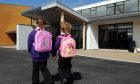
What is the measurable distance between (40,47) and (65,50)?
758mm

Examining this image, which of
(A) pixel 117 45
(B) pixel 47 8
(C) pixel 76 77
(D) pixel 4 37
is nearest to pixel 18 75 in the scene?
(C) pixel 76 77

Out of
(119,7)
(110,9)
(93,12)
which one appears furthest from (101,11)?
(119,7)

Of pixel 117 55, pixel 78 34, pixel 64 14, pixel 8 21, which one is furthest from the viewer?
pixel 8 21

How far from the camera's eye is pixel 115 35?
96.2 feet

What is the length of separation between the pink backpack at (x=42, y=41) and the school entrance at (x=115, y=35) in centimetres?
2090

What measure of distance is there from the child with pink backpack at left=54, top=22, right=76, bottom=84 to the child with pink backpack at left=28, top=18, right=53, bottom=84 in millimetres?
431

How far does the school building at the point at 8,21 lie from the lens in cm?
4412

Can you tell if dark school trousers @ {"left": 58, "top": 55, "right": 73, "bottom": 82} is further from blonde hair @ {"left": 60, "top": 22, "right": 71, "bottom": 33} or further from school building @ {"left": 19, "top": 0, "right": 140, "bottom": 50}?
school building @ {"left": 19, "top": 0, "right": 140, "bottom": 50}

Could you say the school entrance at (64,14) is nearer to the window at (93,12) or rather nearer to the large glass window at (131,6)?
the window at (93,12)

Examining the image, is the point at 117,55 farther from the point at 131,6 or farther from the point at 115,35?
the point at 131,6

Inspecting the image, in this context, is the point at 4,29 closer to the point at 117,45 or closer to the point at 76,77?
the point at 117,45

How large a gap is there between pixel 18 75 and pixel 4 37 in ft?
120

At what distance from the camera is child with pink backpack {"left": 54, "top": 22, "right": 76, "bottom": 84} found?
723 centimetres

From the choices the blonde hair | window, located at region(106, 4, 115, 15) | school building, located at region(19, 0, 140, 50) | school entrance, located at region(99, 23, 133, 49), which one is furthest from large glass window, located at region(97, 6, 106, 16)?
the blonde hair
